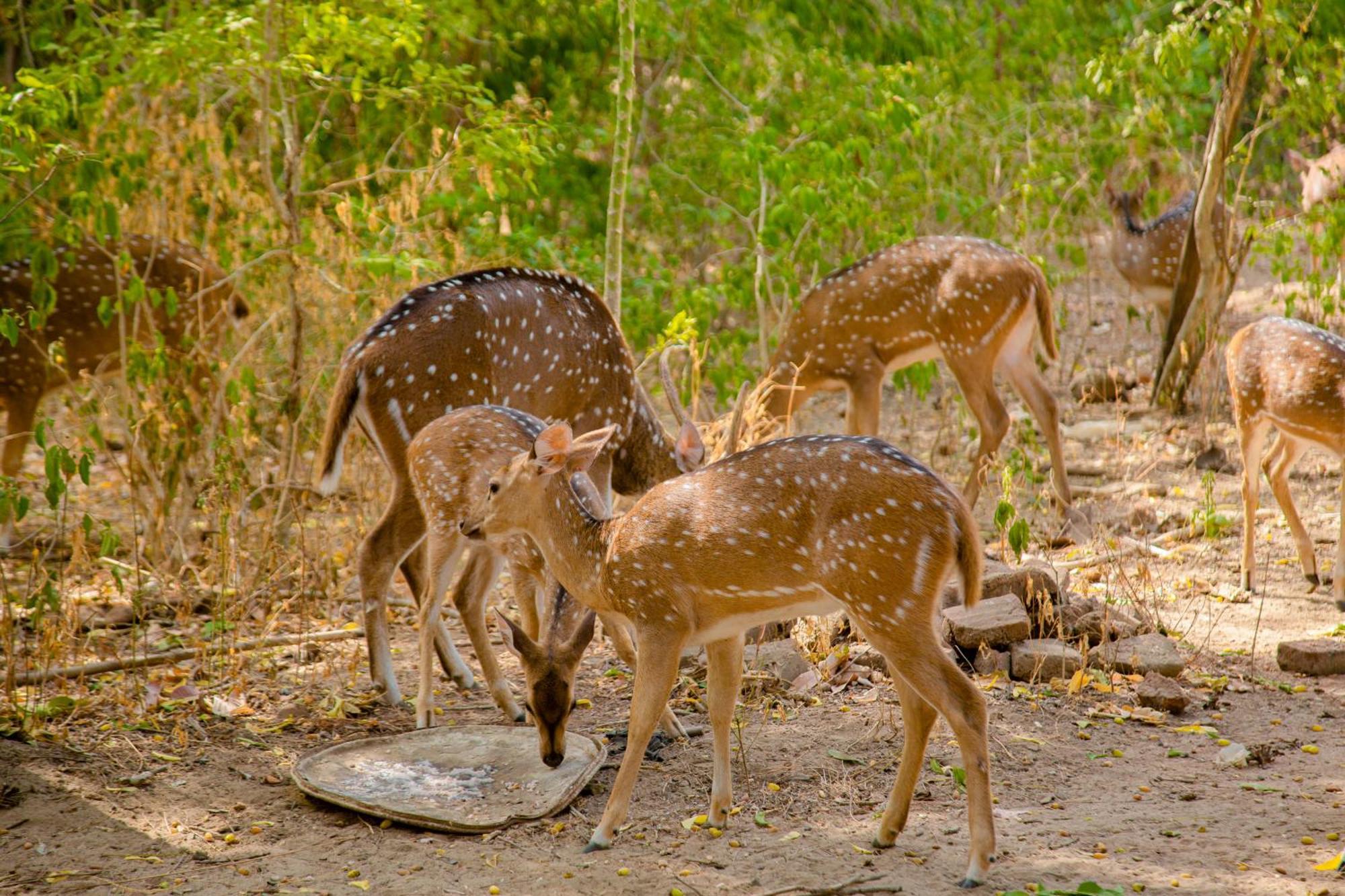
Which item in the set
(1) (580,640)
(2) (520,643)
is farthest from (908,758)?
(2) (520,643)

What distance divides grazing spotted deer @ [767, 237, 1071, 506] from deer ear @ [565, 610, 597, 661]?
3.94m

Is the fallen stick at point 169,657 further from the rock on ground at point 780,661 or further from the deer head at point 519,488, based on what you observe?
the rock on ground at point 780,661

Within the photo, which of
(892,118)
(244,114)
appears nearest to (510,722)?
(892,118)

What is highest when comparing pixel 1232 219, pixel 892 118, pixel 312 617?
pixel 892 118

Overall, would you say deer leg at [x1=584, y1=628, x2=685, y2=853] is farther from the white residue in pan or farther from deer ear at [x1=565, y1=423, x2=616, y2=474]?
deer ear at [x1=565, y1=423, x2=616, y2=474]

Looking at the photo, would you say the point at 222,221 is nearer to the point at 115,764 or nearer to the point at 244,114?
the point at 244,114

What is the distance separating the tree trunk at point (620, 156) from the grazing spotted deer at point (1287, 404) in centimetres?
340

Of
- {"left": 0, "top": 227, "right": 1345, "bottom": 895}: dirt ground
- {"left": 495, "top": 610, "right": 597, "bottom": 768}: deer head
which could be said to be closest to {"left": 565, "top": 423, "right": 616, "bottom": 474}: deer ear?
{"left": 495, "top": 610, "right": 597, "bottom": 768}: deer head

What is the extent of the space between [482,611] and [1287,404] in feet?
14.1

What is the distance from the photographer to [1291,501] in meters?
7.78

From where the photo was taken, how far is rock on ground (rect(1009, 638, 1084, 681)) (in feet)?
20.4

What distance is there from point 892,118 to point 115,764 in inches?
227

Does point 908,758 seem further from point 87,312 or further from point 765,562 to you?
point 87,312

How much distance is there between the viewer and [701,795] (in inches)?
205
